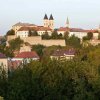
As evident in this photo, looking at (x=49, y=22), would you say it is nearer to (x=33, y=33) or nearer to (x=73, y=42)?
(x=33, y=33)

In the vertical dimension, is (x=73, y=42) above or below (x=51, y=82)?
below

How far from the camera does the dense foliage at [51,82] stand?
2264cm

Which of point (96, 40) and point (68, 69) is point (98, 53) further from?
point (96, 40)

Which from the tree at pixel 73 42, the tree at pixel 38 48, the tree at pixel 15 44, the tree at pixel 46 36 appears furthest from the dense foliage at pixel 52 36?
the tree at pixel 38 48

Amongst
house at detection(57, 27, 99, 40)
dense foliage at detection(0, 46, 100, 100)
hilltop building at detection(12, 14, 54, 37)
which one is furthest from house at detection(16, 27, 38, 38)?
dense foliage at detection(0, 46, 100, 100)

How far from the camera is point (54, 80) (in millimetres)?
23656

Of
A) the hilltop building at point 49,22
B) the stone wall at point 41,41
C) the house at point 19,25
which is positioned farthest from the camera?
the hilltop building at point 49,22

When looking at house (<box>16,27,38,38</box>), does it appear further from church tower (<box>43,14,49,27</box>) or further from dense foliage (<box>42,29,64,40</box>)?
church tower (<box>43,14,49,27</box>)

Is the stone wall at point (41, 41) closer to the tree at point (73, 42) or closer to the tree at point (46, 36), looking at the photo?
the tree at point (73, 42)

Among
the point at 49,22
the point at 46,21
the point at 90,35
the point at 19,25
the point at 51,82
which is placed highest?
the point at 46,21

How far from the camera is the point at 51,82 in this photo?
23.5 metres

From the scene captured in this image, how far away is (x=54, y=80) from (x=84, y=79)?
162cm

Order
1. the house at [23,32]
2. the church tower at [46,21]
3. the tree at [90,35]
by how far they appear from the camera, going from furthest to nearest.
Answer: the church tower at [46,21] → the tree at [90,35] → the house at [23,32]

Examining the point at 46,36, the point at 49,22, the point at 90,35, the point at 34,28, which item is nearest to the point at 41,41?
the point at 46,36
